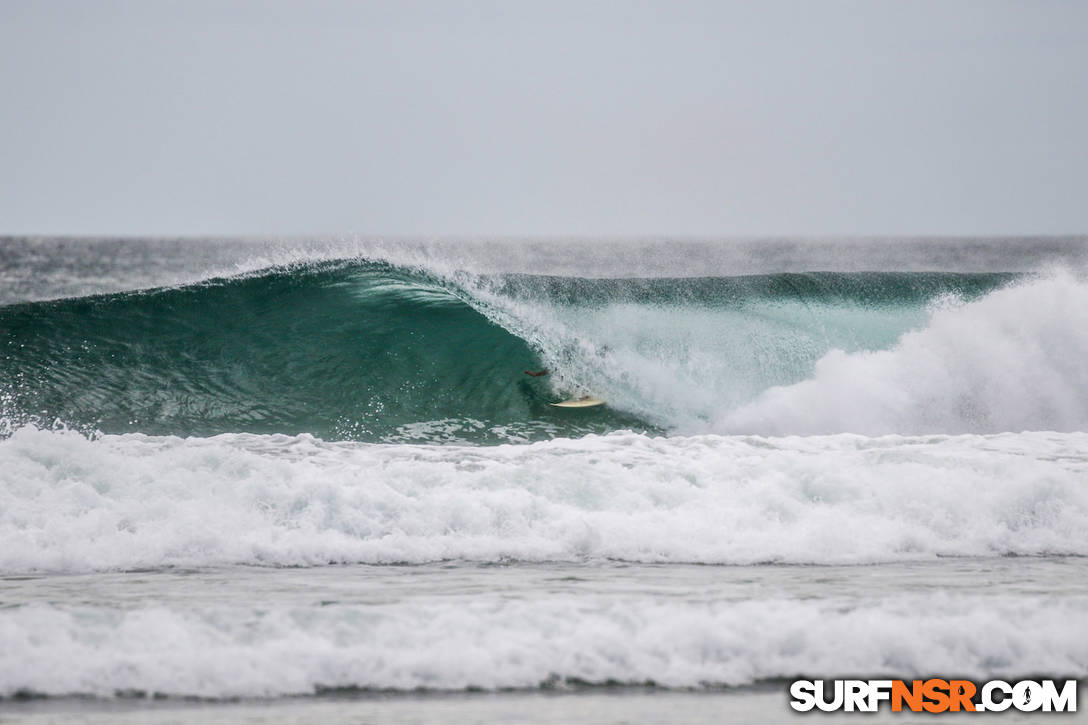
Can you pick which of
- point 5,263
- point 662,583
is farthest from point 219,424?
point 5,263

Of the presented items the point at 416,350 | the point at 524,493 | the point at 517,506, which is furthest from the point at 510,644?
the point at 416,350

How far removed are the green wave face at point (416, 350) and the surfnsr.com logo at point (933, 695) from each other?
196 inches

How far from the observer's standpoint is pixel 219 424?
26.6ft

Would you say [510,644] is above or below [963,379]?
below

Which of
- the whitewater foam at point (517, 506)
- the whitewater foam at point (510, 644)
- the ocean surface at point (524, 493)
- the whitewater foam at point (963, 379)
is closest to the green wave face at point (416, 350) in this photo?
the ocean surface at point (524, 493)

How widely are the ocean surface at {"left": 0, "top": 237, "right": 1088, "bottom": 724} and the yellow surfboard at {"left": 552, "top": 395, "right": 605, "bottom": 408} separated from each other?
0.40 feet

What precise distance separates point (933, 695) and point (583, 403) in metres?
5.89

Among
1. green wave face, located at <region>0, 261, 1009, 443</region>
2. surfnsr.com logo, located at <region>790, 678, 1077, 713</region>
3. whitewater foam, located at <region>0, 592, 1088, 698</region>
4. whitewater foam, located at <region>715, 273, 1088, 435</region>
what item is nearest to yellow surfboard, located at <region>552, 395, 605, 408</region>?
green wave face, located at <region>0, 261, 1009, 443</region>

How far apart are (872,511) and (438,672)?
3270 millimetres

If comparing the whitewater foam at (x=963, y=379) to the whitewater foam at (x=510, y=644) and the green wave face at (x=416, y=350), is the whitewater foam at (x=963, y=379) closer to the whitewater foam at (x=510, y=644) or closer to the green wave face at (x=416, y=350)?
the green wave face at (x=416, y=350)

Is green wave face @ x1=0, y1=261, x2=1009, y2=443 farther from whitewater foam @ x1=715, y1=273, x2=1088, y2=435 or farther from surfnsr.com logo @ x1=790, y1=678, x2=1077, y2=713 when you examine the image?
surfnsr.com logo @ x1=790, y1=678, x2=1077, y2=713

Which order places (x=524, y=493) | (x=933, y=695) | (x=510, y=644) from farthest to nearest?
(x=524, y=493) → (x=510, y=644) → (x=933, y=695)

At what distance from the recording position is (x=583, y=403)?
8.91 m

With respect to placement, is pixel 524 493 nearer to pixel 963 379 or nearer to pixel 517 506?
pixel 517 506
